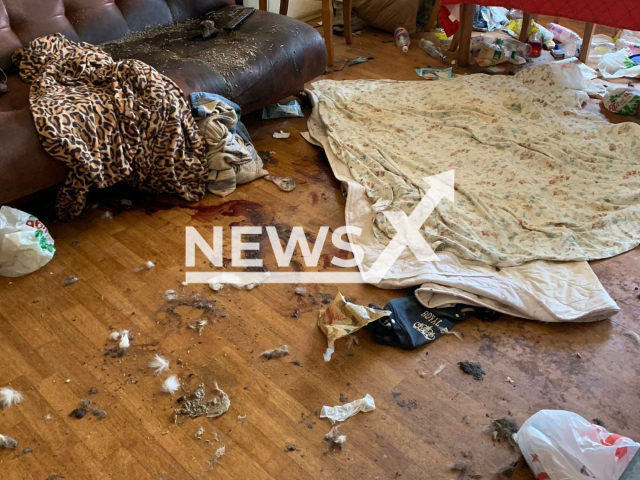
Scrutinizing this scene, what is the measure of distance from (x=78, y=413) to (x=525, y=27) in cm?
347

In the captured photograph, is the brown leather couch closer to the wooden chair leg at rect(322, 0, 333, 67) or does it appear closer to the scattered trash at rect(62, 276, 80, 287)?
the scattered trash at rect(62, 276, 80, 287)

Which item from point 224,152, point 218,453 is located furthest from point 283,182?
point 218,453

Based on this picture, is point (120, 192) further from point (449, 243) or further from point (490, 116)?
point (490, 116)

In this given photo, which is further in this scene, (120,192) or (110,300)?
(120,192)

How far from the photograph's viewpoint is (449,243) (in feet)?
6.51

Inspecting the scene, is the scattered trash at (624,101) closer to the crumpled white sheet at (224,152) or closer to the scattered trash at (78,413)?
the crumpled white sheet at (224,152)

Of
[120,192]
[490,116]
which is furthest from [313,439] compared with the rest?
[490,116]

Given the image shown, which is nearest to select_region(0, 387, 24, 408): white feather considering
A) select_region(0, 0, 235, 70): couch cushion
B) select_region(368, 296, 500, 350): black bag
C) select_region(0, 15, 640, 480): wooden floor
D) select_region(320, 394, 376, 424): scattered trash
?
select_region(0, 15, 640, 480): wooden floor

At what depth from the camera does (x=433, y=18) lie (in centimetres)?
391

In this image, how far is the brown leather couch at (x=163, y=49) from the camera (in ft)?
6.29

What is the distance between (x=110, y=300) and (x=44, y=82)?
2.96ft

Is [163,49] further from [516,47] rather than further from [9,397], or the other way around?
[516,47]

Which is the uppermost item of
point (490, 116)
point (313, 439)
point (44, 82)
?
point (44, 82)

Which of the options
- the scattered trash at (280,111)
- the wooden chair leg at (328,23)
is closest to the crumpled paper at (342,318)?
the scattered trash at (280,111)
